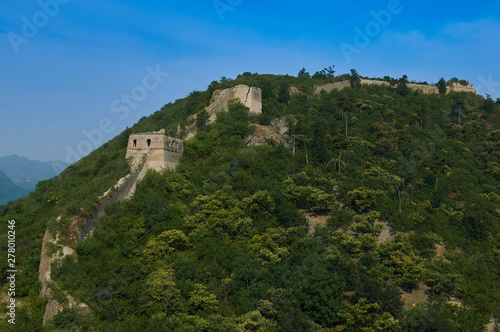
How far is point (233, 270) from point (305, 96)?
23.9 m

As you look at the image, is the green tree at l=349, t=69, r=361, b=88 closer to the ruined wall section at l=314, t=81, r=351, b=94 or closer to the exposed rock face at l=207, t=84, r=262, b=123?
the ruined wall section at l=314, t=81, r=351, b=94

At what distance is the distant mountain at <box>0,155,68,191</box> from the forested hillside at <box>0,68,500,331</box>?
365 feet

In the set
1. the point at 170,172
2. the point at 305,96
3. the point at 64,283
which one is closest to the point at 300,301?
the point at 64,283

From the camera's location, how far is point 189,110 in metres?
36.9

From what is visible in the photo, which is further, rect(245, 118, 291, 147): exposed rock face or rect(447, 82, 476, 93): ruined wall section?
rect(447, 82, 476, 93): ruined wall section

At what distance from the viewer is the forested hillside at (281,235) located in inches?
781

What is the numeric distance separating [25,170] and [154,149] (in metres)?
150

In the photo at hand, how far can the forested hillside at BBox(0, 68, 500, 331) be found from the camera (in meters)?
19.8

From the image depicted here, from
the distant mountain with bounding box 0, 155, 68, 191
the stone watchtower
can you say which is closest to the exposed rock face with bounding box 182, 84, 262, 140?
the stone watchtower

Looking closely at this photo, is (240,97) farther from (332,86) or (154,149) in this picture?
(332,86)

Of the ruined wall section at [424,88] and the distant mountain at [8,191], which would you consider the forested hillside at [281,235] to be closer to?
the ruined wall section at [424,88]

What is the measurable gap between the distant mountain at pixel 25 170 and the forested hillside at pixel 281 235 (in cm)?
11112

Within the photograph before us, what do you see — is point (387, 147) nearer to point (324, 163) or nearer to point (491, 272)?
point (324, 163)

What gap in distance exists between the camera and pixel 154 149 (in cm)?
2886
